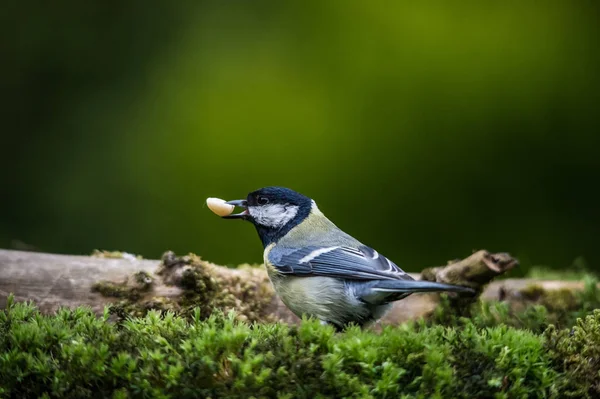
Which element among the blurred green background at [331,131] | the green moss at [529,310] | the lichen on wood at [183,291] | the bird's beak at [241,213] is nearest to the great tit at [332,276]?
the bird's beak at [241,213]

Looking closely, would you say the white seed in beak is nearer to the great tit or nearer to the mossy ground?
the great tit

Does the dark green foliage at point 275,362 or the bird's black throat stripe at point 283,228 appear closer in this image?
the dark green foliage at point 275,362

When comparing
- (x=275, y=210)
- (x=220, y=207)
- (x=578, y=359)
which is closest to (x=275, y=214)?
(x=275, y=210)

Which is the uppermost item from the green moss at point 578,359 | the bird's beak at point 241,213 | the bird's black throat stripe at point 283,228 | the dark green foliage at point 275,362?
the bird's beak at point 241,213

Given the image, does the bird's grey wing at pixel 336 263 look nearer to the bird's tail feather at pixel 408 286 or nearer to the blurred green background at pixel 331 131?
the bird's tail feather at pixel 408 286

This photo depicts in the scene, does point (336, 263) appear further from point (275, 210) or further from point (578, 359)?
point (578, 359)

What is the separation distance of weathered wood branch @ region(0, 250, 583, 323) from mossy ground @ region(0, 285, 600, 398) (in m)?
0.87

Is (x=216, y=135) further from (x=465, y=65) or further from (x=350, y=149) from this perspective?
(x=465, y=65)

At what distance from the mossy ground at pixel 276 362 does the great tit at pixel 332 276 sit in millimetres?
475

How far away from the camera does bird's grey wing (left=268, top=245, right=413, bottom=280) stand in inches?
120

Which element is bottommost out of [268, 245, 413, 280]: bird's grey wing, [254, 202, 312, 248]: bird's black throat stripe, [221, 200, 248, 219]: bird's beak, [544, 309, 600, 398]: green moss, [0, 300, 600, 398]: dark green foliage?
[544, 309, 600, 398]: green moss

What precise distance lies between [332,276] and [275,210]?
2.11 feet

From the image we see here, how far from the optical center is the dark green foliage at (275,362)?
2201 millimetres

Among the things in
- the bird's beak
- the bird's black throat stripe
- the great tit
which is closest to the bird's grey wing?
the great tit
